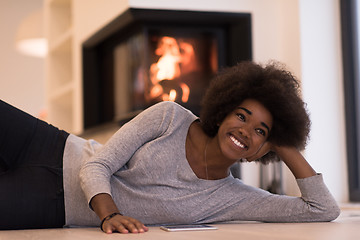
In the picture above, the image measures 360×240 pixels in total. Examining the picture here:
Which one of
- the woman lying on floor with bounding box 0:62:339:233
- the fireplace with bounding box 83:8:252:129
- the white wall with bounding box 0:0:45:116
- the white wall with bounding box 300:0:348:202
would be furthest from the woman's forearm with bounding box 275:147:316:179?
the white wall with bounding box 0:0:45:116

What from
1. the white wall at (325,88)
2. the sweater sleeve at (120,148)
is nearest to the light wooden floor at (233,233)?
the sweater sleeve at (120,148)

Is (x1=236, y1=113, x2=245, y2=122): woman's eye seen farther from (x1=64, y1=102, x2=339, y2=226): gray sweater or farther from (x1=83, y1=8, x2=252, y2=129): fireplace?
(x1=83, y1=8, x2=252, y2=129): fireplace

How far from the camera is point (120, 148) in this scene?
171 cm

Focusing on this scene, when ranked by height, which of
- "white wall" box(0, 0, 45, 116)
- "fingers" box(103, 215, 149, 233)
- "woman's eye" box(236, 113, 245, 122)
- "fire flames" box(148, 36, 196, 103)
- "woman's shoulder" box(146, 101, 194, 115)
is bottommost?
"fingers" box(103, 215, 149, 233)

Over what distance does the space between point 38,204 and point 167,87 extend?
6.81 feet

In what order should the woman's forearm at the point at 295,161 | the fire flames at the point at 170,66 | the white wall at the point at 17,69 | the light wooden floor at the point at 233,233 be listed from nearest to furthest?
the light wooden floor at the point at 233,233
the woman's forearm at the point at 295,161
the fire flames at the point at 170,66
the white wall at the point at 17,69

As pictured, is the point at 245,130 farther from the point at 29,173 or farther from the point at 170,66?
the point at 170,66

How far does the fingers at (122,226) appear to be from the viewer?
1483 millimetres

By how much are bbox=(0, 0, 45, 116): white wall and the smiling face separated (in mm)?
5652

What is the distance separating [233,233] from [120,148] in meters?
0.43

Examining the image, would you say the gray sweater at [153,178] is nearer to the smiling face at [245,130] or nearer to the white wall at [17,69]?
the smiling face at [245,130]

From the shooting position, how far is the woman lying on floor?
1740 mm

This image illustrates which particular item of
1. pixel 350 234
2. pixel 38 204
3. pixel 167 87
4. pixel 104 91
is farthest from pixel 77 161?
pixel 104 91

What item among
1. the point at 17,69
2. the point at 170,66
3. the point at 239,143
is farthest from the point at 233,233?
the point at 17,69
